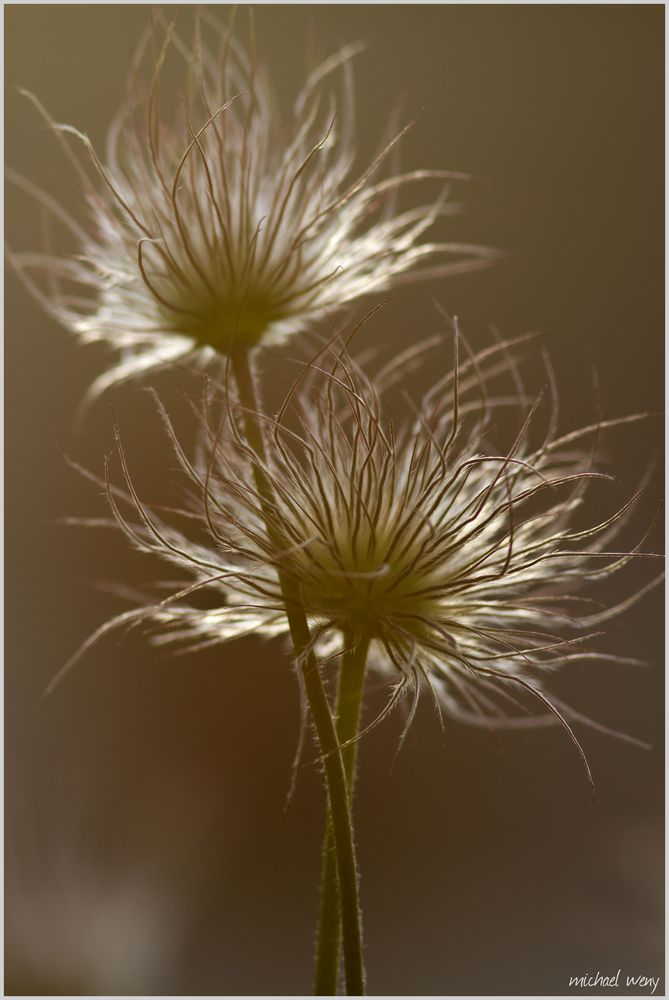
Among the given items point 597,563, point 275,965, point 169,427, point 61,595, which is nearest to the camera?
point 169,427

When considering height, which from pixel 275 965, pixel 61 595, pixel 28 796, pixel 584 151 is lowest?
pixel 275 965

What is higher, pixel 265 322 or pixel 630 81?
pixel 630 81

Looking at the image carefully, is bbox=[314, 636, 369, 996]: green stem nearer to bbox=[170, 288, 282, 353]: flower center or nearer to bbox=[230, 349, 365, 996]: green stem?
bbox=[230, 349, 365, 996]: green stem

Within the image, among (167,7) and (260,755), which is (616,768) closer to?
(260,755)

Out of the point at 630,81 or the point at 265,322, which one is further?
the point at 630,81

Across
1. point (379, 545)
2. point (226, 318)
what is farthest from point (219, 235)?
point (379, 545)

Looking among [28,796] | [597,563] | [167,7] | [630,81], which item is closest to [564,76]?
[630,81]
